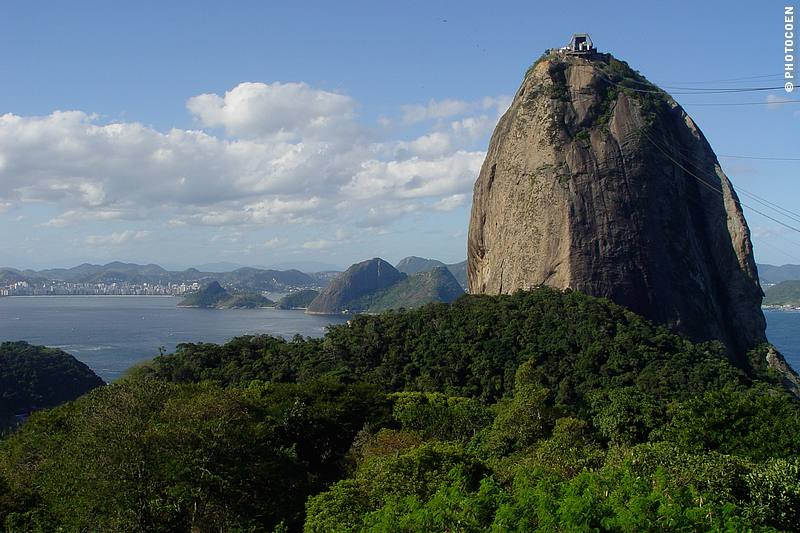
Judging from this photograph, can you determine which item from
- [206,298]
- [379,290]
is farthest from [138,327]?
[379,290]

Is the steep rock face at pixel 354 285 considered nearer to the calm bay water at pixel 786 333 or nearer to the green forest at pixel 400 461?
the calm bay water at pixel 786 333

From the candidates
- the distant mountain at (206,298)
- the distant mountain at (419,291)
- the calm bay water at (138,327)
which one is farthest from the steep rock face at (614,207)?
the distant mountain at (206,298)

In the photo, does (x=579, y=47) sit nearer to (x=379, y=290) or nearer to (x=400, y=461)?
(x=400, y=461)

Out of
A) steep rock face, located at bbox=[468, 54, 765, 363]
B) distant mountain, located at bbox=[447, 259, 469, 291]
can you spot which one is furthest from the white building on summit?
distant mountain, located at bbox=[447, 259, 469, 291]

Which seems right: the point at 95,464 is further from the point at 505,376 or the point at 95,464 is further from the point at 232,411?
the point at 505,376

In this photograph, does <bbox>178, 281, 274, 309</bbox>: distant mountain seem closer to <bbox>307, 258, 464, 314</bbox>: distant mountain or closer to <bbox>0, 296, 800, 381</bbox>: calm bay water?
<bbox>0, 296, 800, 381</bbox>: calm bay water

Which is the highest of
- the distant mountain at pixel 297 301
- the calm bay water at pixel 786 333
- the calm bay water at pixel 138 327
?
the distant mountain at pixel 297 301

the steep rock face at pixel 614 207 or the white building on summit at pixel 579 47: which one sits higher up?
the white building on summit at pixel 579 47
